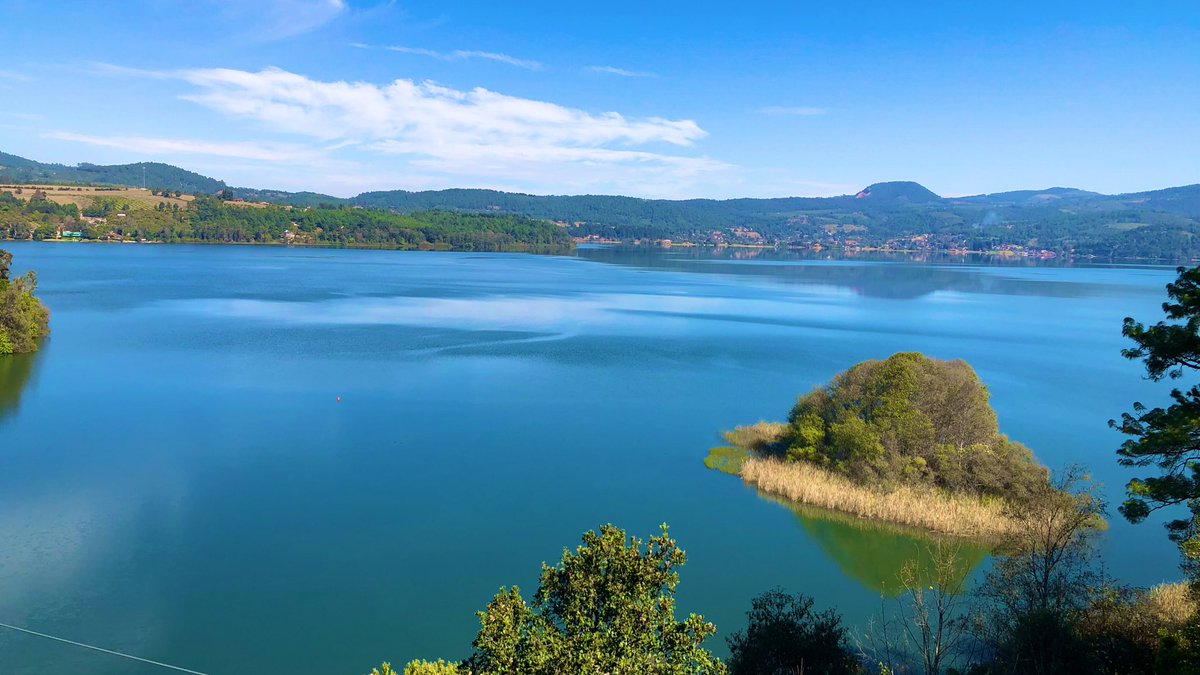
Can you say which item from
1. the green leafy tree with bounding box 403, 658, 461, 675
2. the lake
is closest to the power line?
the lake

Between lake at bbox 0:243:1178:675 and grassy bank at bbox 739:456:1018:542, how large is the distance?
81cm

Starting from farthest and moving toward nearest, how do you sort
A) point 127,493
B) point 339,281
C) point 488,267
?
point 488,267
point 339,281
point 127,493

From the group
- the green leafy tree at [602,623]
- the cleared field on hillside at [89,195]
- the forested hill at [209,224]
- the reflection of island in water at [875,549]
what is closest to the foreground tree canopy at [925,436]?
the reflection of island in water at [875,549]

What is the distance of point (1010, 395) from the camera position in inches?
1633

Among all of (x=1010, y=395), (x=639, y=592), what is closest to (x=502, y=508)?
(x=639, y=592)

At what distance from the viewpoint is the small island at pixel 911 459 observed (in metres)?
22.8

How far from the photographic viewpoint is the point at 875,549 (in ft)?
71.3

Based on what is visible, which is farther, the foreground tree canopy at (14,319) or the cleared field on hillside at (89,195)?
the cleared field on hillside at (89,195)

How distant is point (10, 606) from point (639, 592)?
1516 centimetres

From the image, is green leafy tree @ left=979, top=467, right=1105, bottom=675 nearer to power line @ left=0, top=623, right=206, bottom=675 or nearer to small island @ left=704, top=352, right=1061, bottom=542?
small island @ left=704, top=352, right=1061, bottom=542

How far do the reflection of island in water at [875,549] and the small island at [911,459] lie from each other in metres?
0.45

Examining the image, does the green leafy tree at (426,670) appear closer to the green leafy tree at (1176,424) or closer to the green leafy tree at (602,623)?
the green leafy tree at (602,623)

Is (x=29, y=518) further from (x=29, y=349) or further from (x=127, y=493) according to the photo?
(x=29, y=349)

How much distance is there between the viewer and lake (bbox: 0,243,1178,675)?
56.2 ft
